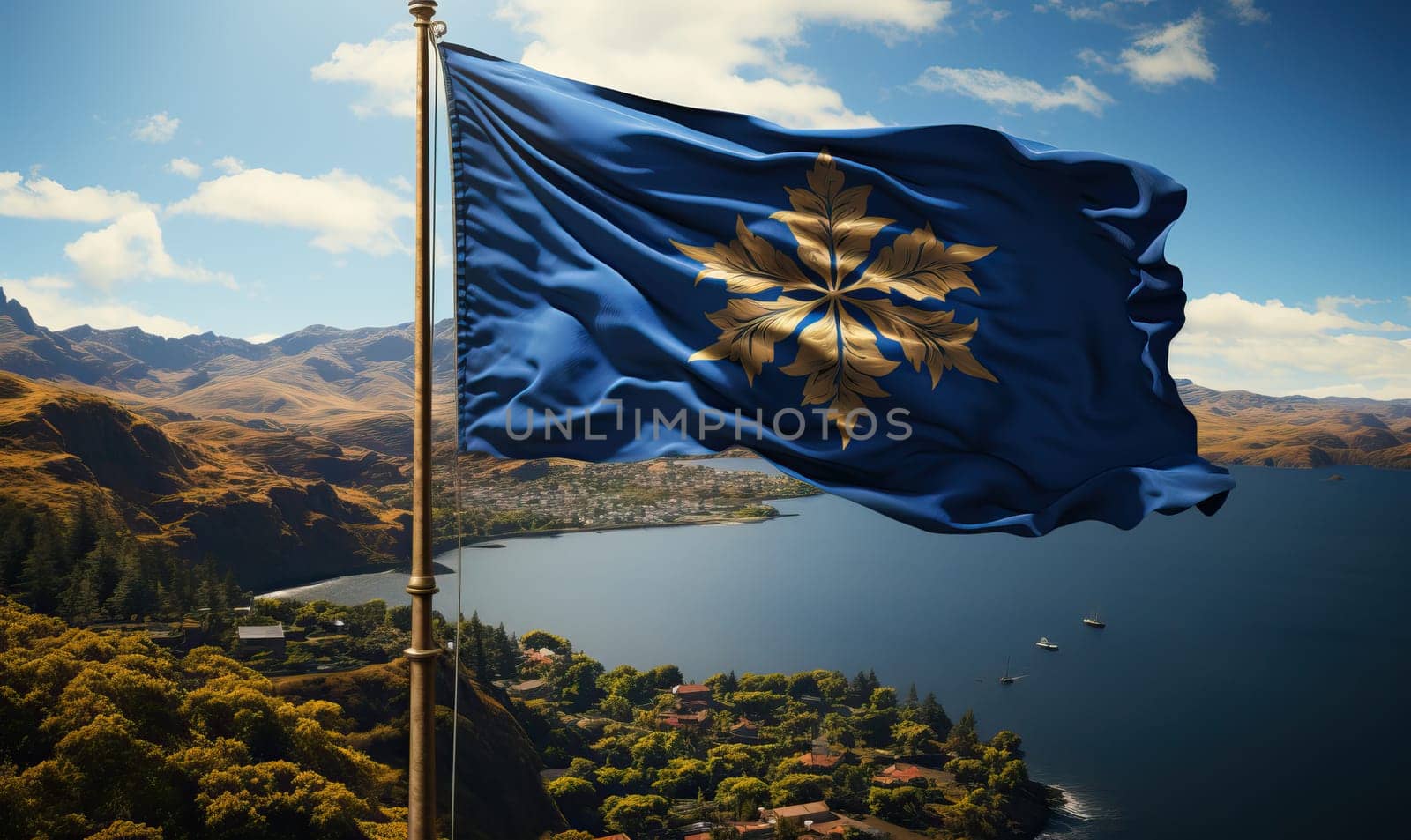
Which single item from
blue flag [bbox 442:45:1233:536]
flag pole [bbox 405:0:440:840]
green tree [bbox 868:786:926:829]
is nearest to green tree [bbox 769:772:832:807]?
green tree [bbox 868:786:926:829]

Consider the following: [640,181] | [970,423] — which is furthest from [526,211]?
[970,423]

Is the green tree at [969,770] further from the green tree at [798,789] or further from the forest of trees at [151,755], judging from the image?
the forest of trees at [151,755]

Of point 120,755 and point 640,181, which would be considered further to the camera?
point 120,755

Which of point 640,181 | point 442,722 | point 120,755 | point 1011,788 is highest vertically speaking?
point 640,181

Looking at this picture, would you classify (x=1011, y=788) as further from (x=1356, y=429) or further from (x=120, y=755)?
(x=1356, y=429)

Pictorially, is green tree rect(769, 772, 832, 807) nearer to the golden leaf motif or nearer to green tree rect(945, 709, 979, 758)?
green tree rect(945, 709, 979, 758)

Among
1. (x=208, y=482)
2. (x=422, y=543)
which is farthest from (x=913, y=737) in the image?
(x=422, y=543)
